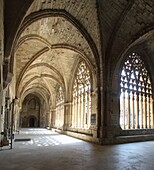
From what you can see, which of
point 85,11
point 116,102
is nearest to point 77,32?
point 85,11

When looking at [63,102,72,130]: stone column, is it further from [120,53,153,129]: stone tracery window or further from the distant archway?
the distant archway

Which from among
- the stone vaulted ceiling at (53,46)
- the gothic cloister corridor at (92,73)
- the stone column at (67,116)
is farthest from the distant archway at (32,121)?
the gothic cloister corridor at (92,73)

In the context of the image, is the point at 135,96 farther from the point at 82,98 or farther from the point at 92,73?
the point at 82,98

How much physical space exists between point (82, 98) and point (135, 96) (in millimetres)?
3403

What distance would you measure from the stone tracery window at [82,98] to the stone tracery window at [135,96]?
6.94ft

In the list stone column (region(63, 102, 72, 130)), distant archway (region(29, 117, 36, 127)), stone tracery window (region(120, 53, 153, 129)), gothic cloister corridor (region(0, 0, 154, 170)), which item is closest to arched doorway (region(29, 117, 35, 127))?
distant archway (region(29, 117, 36, 127))

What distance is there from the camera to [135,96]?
11164 millimetres

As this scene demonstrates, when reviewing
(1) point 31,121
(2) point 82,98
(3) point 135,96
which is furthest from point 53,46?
(1) point 31,121

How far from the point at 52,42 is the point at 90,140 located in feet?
18.7

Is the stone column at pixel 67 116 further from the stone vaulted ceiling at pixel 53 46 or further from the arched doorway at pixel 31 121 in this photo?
the arched doorway at pixel 31 121

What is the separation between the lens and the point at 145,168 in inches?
161

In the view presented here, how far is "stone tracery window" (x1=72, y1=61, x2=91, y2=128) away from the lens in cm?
1188

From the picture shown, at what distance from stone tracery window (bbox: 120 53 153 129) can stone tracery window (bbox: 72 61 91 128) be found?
2115 mm

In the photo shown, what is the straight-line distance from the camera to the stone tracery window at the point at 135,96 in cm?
1055
